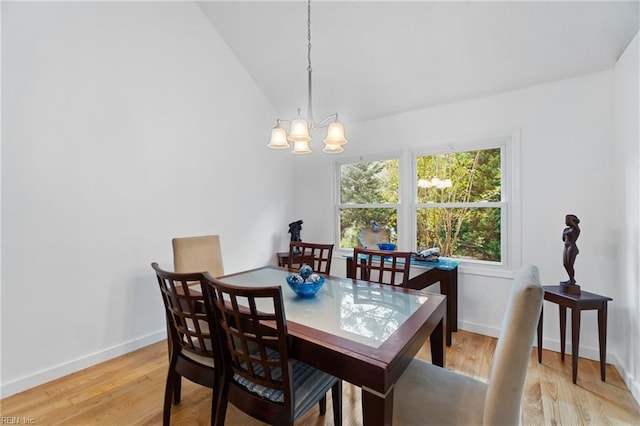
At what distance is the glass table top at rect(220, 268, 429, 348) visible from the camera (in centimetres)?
127

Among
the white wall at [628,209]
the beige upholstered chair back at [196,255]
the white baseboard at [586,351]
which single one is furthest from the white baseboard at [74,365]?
the white wall at [628,209]

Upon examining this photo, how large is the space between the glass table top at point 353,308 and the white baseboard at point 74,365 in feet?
4.16

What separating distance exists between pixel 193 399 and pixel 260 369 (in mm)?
841

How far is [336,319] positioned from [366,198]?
97.6 inches

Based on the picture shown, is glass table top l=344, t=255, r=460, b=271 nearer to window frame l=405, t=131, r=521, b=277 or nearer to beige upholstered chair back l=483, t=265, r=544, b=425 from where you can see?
window frame l=405, t=131, r=521, b=277

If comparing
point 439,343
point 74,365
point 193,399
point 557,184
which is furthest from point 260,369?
point 557,184

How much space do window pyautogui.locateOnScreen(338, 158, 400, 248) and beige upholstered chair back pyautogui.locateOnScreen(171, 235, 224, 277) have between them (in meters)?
1.86

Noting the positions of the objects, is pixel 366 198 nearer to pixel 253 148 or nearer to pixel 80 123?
pixel 253 148

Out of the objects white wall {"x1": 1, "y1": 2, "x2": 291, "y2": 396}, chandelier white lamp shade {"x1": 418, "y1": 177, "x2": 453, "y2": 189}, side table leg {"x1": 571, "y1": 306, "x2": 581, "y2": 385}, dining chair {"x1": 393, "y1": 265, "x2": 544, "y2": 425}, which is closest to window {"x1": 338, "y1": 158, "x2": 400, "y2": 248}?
chandelier white lamp shade {"x1": 418, "y1": 177, "x2": 453, "y2": 189}

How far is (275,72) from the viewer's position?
11.3 ft

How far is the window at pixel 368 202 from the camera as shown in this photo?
3463mm

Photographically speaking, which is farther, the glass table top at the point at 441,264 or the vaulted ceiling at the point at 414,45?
the glass table top at the point at 441,264

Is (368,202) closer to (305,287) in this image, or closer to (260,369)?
(305,287)

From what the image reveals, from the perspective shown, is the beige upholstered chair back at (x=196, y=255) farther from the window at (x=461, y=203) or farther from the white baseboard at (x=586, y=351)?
the white baseboard at (x=586, y=351)
